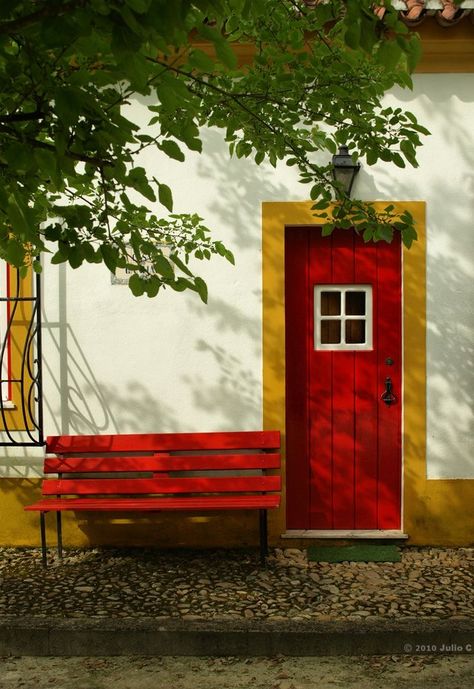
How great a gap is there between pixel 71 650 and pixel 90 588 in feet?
2.65

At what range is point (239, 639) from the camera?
161 inches

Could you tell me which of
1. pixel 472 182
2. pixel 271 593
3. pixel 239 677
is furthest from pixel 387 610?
pixel 472 182

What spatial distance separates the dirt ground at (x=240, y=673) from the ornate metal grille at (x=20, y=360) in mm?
2074

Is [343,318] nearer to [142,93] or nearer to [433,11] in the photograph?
[433,11]

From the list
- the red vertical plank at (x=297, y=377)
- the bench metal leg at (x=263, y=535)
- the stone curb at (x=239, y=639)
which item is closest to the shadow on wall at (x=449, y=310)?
the red vertical plank at (x=297, y=377)

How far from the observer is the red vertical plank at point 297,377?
5.85 meters

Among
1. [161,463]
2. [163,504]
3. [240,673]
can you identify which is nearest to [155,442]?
[161,463]

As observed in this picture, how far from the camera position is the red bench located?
5531 mm

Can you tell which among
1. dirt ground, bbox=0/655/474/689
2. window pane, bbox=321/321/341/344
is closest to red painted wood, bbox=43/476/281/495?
window pane, bbox=321/321/341/344

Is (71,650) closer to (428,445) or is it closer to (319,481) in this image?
(319,481)

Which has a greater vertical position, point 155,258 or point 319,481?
point 155,258

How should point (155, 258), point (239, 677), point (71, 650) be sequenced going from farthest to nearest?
point (71, 650) → point (239, 677) → point (155, 258)

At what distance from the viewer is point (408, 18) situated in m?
5.40

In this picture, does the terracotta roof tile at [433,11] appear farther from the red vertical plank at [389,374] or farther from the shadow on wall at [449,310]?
the red vertical plank at [389,374]
